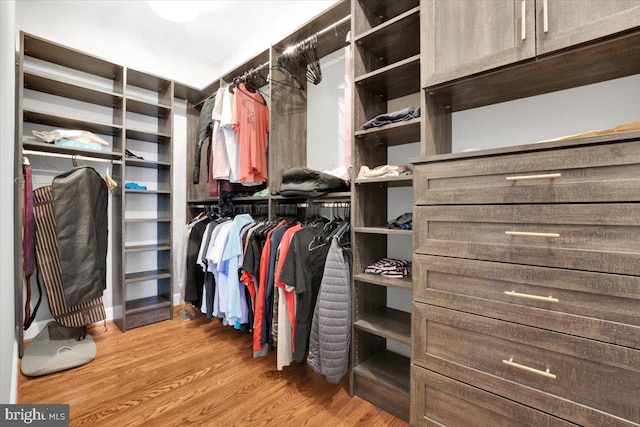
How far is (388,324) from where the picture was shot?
1.62m

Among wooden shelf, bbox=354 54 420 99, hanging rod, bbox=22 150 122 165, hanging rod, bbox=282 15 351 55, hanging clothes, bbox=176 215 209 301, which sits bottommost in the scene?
hanging clothes, bbox=176 215 209 301

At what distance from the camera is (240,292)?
82.0 inches

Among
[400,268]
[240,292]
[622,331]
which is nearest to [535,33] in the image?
[622,331]

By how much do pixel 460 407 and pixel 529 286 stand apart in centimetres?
58

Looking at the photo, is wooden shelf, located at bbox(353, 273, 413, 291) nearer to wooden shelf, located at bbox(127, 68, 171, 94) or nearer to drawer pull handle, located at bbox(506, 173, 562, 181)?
drawer pull handle, located at bbox(506, 173, 562, 181)

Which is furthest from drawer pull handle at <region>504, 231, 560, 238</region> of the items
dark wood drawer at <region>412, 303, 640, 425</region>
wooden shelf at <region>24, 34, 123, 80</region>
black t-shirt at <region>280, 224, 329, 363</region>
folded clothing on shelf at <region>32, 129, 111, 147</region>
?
wooden shelf at <region>24, 34, 123, 80</region>

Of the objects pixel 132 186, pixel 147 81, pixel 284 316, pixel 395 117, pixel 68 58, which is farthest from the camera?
pixel 147 81

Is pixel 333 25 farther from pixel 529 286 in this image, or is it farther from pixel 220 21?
pixel 529 286

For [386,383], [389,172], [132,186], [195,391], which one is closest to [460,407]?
[386,383]

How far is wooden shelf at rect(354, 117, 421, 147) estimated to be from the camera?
4.81ft

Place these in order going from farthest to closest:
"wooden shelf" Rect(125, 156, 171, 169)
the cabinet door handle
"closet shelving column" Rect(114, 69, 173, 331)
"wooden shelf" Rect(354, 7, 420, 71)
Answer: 1. "closet shelving column" Rect(114, 69, 173, 331)
2. "wooden shelf" Rect(125, 156, 171, 169)
3. "wooden shelf" Rect(354, 7, 420, 71)
4. the cabinet door handle

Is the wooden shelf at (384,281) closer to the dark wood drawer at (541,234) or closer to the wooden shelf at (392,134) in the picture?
the dark wood drawer at (541,234)

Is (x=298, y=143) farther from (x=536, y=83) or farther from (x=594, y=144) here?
(x=594, y=144)

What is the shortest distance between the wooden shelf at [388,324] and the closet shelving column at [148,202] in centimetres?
211
